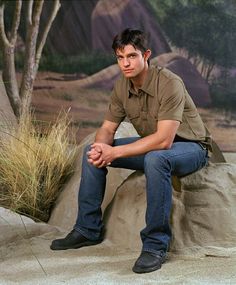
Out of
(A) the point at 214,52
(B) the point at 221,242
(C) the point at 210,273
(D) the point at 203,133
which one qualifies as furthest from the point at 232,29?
(C) the point at 210,273

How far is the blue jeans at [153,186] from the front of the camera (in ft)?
9.01

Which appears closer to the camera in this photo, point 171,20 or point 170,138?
point 170,138

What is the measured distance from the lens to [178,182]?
3092mm

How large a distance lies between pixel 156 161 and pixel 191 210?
50cm

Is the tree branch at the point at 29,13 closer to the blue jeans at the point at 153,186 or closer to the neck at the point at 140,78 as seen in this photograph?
the blue jeans at the point at 153,186

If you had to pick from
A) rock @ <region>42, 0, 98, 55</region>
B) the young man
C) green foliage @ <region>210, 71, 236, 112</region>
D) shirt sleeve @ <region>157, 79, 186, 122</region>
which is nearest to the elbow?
the young man

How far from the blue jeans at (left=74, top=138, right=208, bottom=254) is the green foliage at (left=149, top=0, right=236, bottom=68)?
1.89 m

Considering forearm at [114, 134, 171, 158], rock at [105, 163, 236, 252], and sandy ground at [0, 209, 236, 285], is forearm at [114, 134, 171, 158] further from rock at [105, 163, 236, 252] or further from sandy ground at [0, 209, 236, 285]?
sandy ground at [0, 209, 236, 285]

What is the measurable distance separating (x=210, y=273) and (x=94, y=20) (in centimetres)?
306

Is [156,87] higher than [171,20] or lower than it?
lower

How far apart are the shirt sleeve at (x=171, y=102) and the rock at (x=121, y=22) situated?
2097mm

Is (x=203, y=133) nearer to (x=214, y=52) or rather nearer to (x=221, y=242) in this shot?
(x=221, y=242)

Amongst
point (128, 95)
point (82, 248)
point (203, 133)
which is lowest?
point (82, 248)

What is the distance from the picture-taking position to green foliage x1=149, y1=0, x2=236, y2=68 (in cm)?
475
